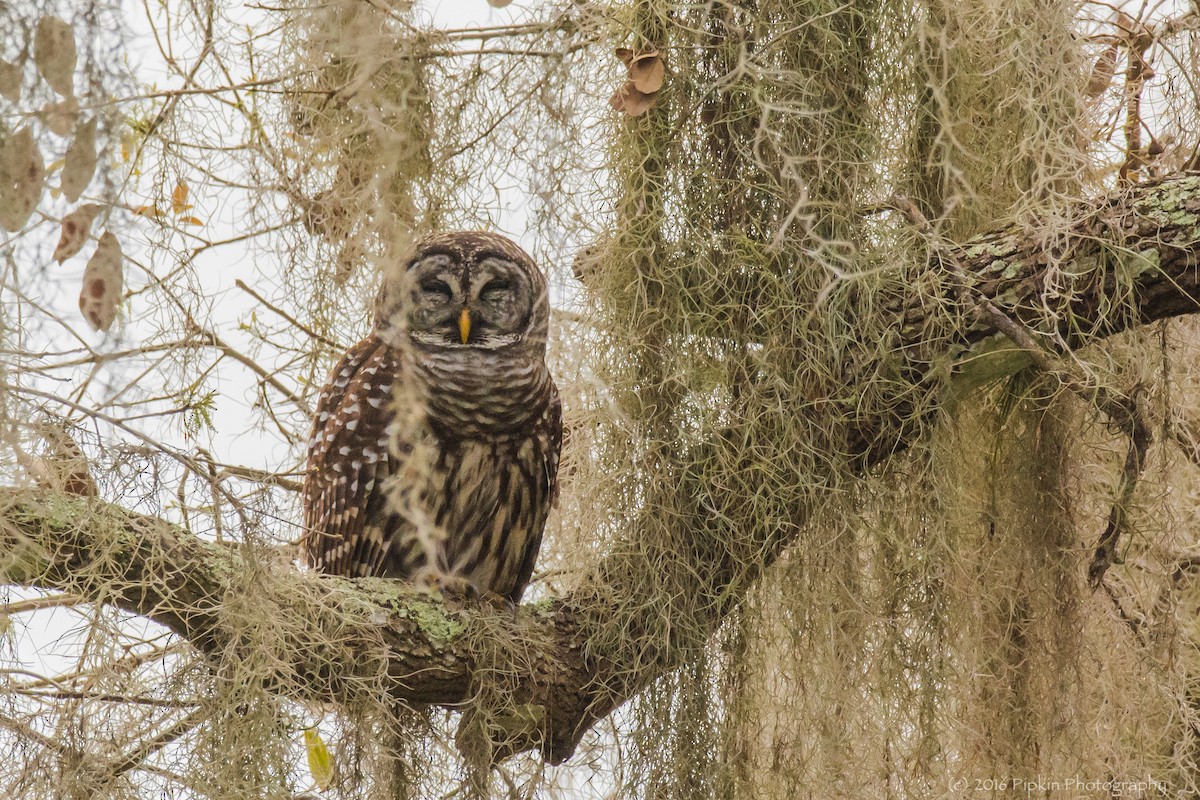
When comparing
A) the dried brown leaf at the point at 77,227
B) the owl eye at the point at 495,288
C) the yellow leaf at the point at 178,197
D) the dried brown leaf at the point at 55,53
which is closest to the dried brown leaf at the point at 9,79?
the dried brown leaf at the point at 55,53

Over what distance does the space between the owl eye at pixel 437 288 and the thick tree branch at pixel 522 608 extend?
0.97 m

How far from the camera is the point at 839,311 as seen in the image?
2777 mm

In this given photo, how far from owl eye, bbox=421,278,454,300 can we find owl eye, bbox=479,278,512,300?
3.7 inches

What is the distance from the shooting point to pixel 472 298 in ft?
11.6

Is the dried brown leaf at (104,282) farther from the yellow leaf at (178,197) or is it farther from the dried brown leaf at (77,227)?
the yellow leaf at (178,197)

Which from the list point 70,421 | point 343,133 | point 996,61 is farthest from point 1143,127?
point 70,421

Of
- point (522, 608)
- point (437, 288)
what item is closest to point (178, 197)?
point (437, 288)

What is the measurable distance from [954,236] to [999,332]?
300mm

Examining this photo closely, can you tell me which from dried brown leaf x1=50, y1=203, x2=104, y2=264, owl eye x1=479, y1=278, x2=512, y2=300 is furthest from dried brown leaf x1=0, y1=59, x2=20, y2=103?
owl eye x1=479, y1=278, x2=512, y2=300

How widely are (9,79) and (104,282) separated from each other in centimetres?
30

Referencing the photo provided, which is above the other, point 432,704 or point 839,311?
point 839,311

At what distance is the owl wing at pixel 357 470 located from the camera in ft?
11.3

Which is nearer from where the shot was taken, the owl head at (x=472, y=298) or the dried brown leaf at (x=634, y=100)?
the dried brown leaf at (x=634, y=100)

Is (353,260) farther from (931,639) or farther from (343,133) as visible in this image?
(931,639)
